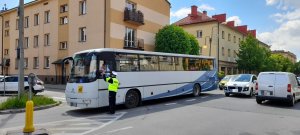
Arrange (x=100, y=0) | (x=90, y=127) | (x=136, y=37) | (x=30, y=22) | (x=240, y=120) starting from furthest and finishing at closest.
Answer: (x=30, y=22), (x=136, y=37), (x=100, y=0), (x=240, y=120), (x=90, y=127)

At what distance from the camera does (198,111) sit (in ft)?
41.6

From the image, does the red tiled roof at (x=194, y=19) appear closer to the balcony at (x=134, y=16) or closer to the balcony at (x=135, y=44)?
the balcony at (x=135, y=44)

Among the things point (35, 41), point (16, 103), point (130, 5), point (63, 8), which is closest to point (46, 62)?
point (35, 41)

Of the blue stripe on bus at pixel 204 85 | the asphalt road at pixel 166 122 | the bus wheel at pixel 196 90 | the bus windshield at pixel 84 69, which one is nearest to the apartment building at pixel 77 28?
the blue stripe on bus at pixel 204 85

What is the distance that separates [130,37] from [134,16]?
2.21 meters

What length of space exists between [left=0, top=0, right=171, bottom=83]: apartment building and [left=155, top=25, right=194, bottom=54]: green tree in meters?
1.58

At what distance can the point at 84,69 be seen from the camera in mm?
12438

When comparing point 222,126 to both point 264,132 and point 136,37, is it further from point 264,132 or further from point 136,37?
point 136,37

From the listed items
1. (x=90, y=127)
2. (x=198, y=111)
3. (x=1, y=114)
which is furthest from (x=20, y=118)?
(x=198, y=111)

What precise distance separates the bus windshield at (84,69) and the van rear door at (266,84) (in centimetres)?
876

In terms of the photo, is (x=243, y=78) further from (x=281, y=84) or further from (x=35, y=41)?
(x=35, y=41)

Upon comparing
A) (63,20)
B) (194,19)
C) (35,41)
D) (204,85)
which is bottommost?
(204,85)

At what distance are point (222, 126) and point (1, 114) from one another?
880 centimetres

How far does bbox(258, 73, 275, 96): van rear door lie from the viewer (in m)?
15.2
